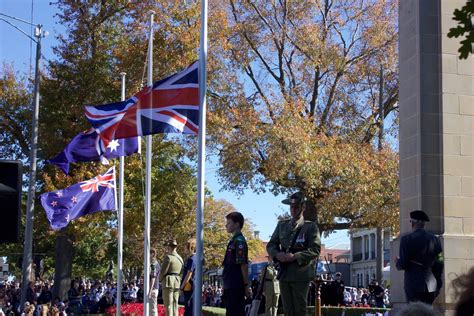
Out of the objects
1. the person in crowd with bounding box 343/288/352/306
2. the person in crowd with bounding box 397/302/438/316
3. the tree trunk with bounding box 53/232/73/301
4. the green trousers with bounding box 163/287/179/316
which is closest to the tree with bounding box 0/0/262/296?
the tree trunk with bounding box 53/232/73/301

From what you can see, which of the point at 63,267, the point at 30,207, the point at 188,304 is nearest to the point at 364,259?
the point at 63,267

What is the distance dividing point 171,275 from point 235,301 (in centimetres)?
613

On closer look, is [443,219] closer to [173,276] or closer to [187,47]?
[173,276]

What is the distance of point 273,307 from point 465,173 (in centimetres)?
962

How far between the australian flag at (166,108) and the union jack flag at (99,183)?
7423 millimetres

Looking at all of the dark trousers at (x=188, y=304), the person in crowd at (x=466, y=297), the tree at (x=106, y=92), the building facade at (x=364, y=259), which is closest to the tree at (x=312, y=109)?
the tree at (x=106, y=92)

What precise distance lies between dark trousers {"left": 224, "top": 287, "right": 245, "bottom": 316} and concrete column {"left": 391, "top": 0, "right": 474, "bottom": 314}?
3362 mm

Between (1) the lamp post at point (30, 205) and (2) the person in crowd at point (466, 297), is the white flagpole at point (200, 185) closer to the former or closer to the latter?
(2) the person in crowd at point (466, 297)

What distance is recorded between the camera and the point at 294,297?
Result: 1091 centimetres

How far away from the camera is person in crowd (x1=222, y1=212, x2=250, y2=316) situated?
11.7 m

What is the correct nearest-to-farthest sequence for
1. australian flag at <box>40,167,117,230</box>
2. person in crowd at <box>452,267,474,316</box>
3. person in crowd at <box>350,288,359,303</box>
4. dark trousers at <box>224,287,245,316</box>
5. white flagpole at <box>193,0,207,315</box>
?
person in crowd at <box>452,267,474,316</box>, dark trousers at <box>224,287,245,316</box>, white flagpole at <box>193,0,207,315</box>, australian flag at <box>40,167,117,230</box>, person in crowd at <box>350,288,359,303</box>

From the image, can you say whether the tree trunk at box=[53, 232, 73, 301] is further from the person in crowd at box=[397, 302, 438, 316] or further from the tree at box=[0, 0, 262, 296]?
the person in crowd at box=[397, 302, 438, 316]

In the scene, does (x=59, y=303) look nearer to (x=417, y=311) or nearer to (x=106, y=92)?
(x=106, y=92)

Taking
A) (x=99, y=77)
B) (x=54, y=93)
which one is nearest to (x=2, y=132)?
(x=54, y=93)
